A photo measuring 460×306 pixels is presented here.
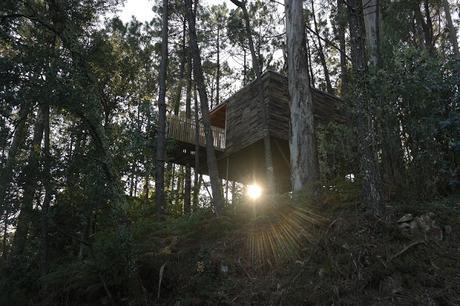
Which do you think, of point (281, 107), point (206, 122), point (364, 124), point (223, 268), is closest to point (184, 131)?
point (281, 107)

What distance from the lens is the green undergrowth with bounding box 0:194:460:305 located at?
465 cm

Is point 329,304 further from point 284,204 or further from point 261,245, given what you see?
point 284,204

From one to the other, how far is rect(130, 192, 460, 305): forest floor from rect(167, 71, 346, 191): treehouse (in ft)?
23.9

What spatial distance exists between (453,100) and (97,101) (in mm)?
6270

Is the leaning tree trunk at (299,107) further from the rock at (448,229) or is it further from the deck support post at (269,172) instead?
the deck support post at (269,172)

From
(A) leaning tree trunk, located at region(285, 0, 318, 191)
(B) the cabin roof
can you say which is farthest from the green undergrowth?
(B) the cabin roof

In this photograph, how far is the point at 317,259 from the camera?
5.55 m

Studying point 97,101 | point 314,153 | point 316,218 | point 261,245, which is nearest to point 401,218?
point 316,218

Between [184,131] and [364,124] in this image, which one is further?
[184,131]

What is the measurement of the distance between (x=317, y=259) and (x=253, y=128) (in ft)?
36.0

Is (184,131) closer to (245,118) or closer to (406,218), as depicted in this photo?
(245,118)

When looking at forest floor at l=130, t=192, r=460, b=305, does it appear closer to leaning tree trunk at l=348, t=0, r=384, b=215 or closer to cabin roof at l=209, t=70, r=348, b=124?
leaning tree trunk at l=348, t=0, r=384, b=215

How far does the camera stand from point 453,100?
6855 millimetres

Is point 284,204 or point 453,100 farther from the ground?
point 453,100
